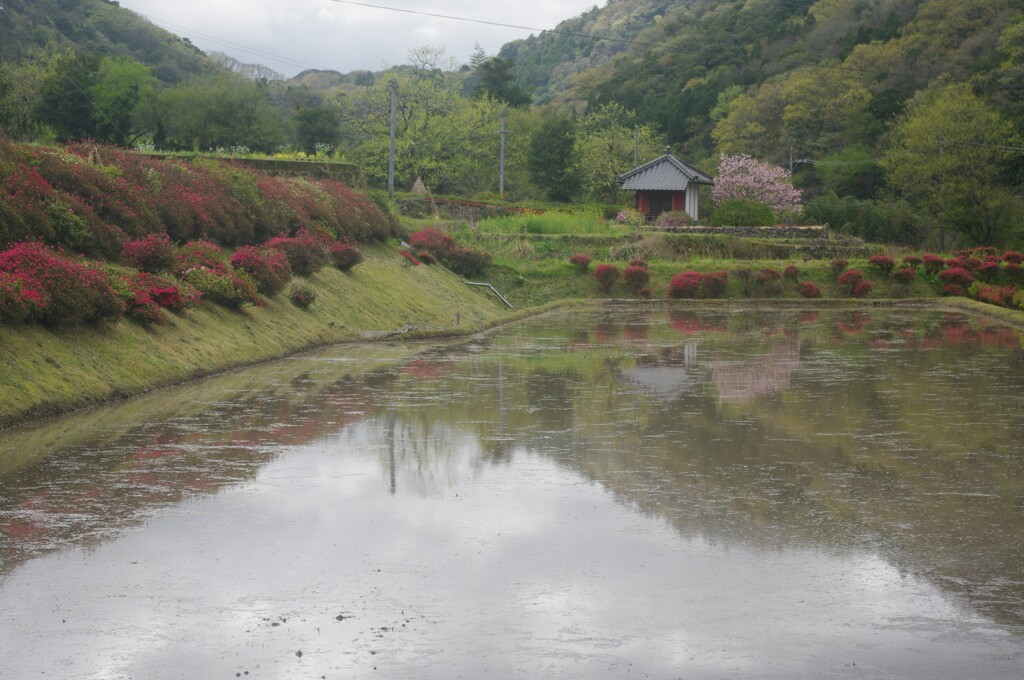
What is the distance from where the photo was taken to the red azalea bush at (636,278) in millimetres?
48188

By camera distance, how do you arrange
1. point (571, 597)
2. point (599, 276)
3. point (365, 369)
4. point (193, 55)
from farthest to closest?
point (193, 55) → point (599, 276) → point (365, 369) → point (571, 597)

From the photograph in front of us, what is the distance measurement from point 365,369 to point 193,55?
110 metres

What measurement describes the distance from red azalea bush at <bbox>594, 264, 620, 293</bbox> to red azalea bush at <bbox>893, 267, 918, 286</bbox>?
12.2m

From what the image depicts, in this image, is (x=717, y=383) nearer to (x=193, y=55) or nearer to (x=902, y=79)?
(x=902, y=79)

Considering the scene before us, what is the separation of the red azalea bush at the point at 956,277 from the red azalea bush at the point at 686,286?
34.6 ft

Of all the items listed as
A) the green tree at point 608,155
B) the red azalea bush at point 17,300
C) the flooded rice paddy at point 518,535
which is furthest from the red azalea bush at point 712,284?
the red azalea bush at point 17,300

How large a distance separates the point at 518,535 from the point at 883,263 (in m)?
42.9

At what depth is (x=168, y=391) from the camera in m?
18.8

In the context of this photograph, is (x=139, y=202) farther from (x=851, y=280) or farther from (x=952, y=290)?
(x=952, y=290)

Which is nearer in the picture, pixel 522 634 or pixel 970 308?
pixel 522 634

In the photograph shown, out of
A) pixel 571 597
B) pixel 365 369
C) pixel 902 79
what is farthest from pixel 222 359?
pixel 902 79

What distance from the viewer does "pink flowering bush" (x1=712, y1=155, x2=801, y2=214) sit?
70.4 m

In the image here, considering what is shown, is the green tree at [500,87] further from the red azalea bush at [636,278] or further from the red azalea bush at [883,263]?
the red azalea bush at [883,263]

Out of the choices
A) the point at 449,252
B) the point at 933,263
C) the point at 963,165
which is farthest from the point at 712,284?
the point at 963,165
